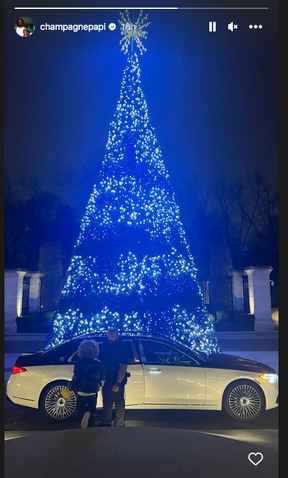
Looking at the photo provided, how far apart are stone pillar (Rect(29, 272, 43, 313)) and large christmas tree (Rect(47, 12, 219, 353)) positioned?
43.8 feet

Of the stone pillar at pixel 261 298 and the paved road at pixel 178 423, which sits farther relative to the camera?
the stone pillar at pixel 261 298

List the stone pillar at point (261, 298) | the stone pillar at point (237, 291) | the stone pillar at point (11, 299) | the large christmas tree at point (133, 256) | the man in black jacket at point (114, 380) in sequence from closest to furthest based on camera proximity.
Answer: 1. the man in black jacket at point (114, 380)
2. the large christmas tree at point (133, 256)
3. the stone pillar at point (11, 299)
4. the stone pillar at point (261, 298)
5. the stone pillar at point (237, 291)

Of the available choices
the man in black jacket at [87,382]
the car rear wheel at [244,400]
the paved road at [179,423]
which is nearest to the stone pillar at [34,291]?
the paved road at [179,423]

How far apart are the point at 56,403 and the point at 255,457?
380 cm

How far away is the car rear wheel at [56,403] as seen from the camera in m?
6.20

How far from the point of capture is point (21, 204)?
3141cm

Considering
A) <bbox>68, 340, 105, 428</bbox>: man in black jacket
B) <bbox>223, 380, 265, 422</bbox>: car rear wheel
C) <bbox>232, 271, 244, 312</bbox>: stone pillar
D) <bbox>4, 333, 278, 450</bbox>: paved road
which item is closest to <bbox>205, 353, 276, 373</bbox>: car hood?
<bbox>223, 380, 265, 422</bbox>: car rear wheel

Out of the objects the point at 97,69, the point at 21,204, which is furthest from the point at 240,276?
the point at 97,69

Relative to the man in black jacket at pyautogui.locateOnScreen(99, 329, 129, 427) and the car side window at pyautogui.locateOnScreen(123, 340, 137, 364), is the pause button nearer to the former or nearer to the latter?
the man in black jacket at pyautogui.locateOnScreen(99, 329, 129, 427)

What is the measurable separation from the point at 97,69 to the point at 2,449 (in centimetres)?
402

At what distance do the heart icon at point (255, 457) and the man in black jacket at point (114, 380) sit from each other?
2.10m

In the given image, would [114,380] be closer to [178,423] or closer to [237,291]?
[178,423]

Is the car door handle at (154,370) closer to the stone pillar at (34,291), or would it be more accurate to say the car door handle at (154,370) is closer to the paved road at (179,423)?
the paved road at (179,423)

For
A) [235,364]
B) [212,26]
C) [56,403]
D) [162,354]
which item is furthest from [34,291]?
[212,26]
